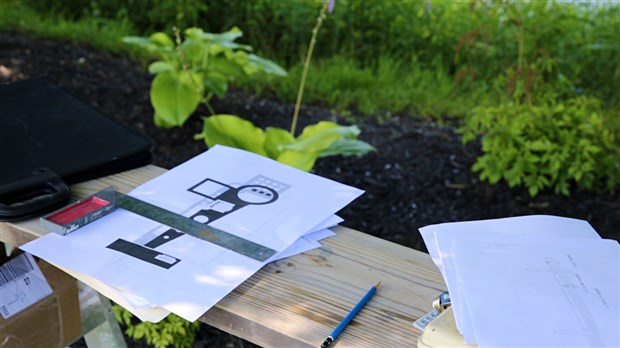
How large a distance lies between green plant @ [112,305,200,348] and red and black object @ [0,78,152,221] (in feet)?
2.67

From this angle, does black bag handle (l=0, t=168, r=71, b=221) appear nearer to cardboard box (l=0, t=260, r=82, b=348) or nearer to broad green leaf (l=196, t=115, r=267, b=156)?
cardboard box (l=0, t=260, r=82, b=348)

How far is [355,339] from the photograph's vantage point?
1031 millimetres

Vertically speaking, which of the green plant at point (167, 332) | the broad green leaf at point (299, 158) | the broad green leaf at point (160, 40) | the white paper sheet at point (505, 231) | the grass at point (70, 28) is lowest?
the green plant at point (167, 332)

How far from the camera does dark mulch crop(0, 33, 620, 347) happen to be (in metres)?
2.83

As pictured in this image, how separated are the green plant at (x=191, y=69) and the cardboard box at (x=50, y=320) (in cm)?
168

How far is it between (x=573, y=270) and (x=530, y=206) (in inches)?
72.3

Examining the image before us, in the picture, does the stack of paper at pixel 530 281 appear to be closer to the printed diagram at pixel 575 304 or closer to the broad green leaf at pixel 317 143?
the printed diagram at pixel 575 304

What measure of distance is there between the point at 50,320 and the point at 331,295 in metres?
0.65

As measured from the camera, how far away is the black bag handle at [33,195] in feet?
4.20

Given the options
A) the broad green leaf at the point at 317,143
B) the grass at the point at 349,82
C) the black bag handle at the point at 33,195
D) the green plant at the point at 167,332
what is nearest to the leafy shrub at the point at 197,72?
the broad green leaf at the point at 317,143

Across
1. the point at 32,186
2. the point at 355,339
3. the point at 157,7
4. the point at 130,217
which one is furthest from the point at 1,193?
the point at 157,7

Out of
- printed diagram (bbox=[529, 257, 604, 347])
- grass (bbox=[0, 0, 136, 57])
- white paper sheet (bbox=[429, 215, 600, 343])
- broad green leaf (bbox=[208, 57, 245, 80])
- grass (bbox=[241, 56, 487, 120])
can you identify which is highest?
white paper sheet (bbox=[429, 215, 600, 343])

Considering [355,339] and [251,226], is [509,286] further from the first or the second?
[251,226]

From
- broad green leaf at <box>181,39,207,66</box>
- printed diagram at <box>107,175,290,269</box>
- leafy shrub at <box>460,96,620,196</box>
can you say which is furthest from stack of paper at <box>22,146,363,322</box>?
broad green leaf at <box>181,39,207,66</box>
